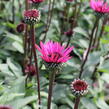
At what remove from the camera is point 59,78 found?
7.63 ft

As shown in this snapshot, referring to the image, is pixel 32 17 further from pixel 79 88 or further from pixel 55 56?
pixel 79 88

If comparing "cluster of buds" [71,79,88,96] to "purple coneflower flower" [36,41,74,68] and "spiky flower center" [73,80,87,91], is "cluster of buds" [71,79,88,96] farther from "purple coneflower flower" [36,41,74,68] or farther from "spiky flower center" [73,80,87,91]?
"purple coneflower flower" [36,41,74,68]

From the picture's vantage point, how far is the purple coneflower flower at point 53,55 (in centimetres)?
127

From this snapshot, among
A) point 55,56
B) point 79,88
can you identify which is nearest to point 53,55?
point 55,56

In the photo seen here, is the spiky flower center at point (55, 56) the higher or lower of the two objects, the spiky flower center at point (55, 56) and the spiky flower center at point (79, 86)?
the higher

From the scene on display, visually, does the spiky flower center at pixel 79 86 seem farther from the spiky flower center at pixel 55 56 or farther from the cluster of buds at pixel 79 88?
the spiky flower center at pixel 55 56

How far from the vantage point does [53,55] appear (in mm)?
1313

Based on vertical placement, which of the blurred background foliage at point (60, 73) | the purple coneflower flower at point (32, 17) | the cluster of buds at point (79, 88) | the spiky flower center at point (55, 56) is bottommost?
the blurred background foliage at point (60, 73)

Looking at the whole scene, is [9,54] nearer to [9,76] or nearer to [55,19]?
[9,76]

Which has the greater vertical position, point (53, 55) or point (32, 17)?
point (32, 17)

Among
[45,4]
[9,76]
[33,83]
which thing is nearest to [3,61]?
[9,76]

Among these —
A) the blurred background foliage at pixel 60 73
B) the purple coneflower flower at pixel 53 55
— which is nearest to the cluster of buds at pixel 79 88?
the purple coneflower flower at pixel 53 55

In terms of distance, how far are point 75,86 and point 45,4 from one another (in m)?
1.61

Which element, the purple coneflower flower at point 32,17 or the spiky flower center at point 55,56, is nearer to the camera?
the spiky flower center at point 55,56
